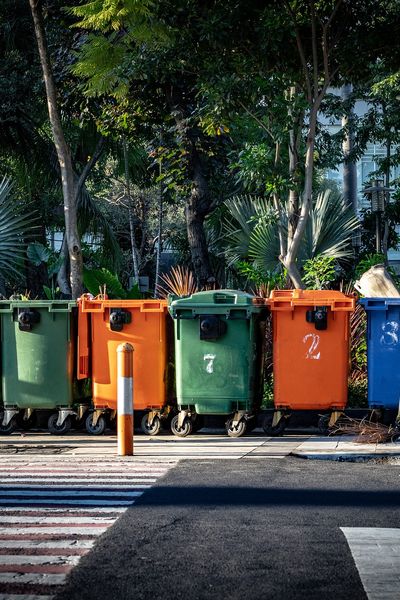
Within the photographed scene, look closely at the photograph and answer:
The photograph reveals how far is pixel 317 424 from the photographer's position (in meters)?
12.7

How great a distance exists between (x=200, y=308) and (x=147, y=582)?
684cm

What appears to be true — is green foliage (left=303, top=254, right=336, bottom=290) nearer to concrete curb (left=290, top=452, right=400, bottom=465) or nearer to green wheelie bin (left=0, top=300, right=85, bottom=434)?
green wheelie bin (left=0, top=300, right=85, bottom=434)

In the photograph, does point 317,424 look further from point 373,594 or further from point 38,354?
point 373,594

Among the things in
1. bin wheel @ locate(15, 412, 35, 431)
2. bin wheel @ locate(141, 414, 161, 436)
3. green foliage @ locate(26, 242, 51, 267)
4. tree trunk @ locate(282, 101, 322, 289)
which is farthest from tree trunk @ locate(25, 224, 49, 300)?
bin wheel @ locate(141, 414, 161, 436)

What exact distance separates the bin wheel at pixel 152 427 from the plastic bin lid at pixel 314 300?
1761 millimetres

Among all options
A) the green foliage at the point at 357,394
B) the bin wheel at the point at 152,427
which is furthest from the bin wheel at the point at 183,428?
the green foliage at the point at 357,394

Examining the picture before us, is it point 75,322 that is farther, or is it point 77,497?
point 75,322

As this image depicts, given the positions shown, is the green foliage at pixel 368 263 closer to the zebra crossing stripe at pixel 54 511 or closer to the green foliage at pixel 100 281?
the green foliage at pixel 100 281

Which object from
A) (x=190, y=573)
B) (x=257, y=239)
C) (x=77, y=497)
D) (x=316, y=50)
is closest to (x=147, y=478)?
(x=77, y=497)

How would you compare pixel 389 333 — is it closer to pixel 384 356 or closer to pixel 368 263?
pixel 384 356

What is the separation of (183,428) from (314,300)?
6.47ft

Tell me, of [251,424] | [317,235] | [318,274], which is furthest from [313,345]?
[317,235]

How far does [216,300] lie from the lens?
1207 centimetres

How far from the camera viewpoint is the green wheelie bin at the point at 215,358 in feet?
38.9
